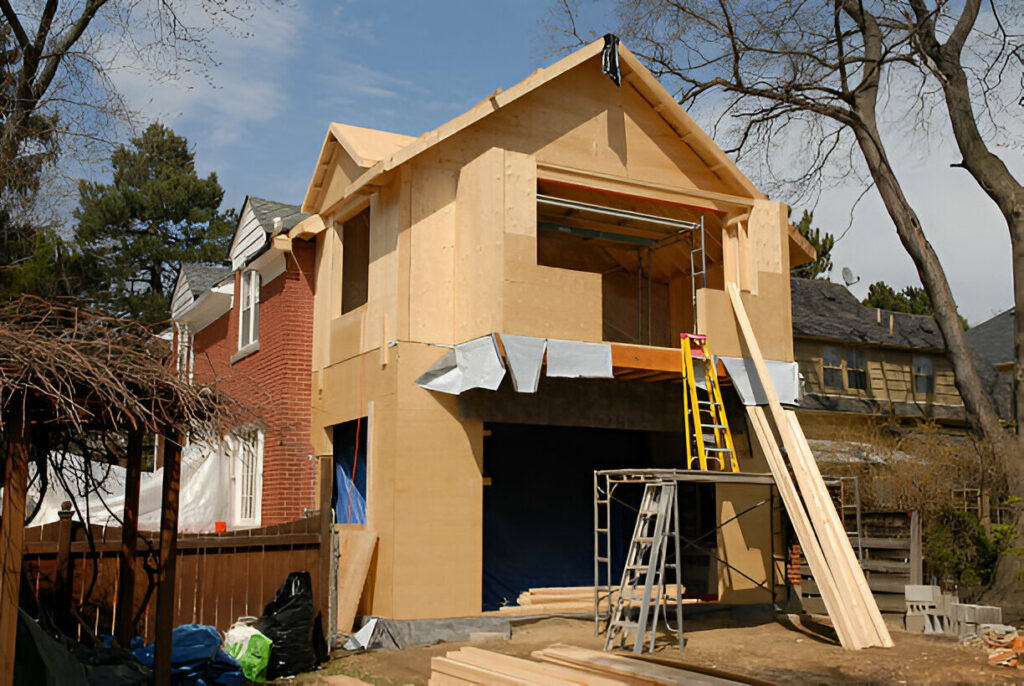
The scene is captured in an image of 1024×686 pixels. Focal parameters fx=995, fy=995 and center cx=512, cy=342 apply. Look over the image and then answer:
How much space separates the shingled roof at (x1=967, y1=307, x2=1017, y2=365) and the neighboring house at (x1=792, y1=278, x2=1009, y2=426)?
346cm

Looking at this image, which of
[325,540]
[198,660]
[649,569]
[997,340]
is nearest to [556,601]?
[649,569]

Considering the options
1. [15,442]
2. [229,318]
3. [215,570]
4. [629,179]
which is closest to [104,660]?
[15,442]

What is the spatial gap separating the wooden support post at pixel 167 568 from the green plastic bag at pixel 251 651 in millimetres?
1847

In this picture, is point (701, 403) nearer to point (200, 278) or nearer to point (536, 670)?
point (536, 670)

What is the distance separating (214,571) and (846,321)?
25.6 meters

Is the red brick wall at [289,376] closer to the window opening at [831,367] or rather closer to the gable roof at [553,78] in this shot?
the gable roof at [553,78]

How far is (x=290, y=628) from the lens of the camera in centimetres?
1013

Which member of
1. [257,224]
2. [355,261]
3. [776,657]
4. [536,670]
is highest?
[257,224]

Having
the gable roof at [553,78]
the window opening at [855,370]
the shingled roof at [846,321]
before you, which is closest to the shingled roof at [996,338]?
the shingled roof at [846,321]

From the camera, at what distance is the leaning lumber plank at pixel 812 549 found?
11672 mm

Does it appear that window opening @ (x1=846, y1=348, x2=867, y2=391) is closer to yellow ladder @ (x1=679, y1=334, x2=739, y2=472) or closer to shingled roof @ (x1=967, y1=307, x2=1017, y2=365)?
shingled roof @ (x1=967, y1=307, x2=1017, y2=365)

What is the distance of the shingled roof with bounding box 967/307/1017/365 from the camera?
37578 mm

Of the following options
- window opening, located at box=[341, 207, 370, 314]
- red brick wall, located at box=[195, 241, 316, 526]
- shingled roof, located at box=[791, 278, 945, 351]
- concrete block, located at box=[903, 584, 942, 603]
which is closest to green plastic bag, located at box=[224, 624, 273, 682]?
red brick wall, located at box=[195, 241, 316, 526]

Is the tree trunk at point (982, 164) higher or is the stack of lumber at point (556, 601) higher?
the tree trunk at point (982, 164)
